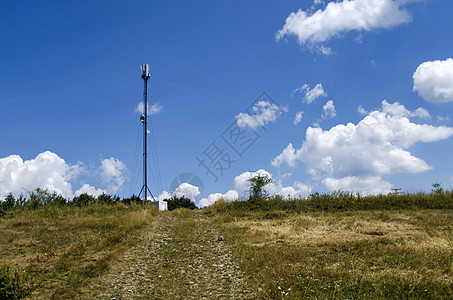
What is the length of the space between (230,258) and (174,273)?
1931 millimetres

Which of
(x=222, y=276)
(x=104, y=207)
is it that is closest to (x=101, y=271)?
(x=222, y=276)

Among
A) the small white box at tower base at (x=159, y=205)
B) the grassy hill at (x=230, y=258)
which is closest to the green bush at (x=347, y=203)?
the grassy hill at (x=230, y=258)

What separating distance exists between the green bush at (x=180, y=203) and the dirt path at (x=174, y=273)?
20693mm

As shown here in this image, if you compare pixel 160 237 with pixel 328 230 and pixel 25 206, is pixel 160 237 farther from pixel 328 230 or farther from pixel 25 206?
pixel 25 206

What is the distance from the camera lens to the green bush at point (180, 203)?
33.8 meters

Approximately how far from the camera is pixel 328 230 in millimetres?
13531

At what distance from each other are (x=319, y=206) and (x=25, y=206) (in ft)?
67.9

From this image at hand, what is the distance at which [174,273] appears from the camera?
29.2ft

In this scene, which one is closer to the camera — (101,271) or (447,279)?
(447,279)

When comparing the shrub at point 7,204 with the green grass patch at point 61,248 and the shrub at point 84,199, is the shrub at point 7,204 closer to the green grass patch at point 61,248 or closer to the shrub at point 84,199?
the green grass patch at point 61,248

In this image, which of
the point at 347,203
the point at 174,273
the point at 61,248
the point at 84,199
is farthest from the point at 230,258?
the point at 84,199

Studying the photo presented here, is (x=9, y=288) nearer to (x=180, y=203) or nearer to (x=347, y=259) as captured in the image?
(x=347, y=259)

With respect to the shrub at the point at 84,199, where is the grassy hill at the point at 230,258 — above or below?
below

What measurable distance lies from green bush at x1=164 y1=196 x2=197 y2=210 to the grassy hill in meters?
16.9
